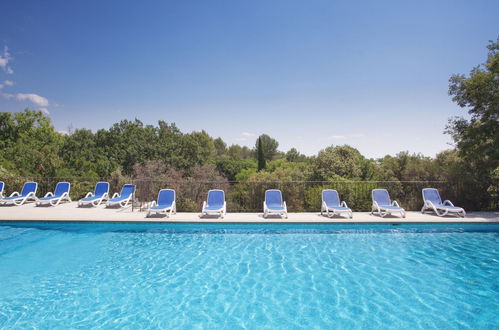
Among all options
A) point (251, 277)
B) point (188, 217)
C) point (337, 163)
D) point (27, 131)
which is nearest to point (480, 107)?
point (337, 163)

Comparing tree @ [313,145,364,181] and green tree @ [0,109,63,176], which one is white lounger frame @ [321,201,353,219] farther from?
green tree @ [0,109,63,176]

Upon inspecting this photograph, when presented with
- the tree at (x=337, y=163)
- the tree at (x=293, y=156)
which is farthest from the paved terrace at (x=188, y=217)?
the tree at (x=293, y=156)

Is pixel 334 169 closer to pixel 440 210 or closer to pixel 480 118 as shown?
pixel 440 210

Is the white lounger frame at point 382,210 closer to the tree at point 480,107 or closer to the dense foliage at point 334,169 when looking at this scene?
the dense foliage at point 334,169

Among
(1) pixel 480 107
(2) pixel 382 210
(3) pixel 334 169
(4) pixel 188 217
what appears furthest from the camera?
(3) pixel 334 169

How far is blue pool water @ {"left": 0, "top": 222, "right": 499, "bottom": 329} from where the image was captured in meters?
3.69

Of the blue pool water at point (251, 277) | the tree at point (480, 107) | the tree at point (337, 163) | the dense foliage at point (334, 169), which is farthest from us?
the tree at point (337, 163)

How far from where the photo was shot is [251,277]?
4.91 m

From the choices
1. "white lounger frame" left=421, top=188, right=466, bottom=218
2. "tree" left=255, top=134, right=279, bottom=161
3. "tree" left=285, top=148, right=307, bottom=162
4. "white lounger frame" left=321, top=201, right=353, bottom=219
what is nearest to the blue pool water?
"white lounger frame" left=321, top=201, right=353, bottom=219

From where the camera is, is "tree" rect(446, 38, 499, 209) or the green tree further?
the green tree

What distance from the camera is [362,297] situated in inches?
166

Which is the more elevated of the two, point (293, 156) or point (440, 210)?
point (293, 156)

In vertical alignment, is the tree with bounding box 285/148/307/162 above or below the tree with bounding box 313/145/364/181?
above

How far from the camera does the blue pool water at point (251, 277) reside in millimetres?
3691
